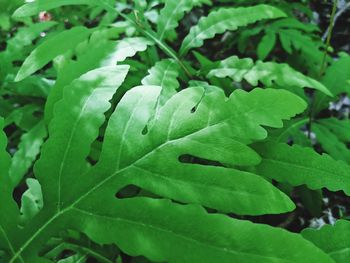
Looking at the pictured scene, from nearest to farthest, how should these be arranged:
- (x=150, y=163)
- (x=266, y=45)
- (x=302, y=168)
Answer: (x=150, y=163)
(x=302, y=168)
(x=266, y=45)

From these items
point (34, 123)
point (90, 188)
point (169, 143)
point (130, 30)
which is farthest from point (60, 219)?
point (34, 123)

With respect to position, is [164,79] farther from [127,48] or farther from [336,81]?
[336,81]

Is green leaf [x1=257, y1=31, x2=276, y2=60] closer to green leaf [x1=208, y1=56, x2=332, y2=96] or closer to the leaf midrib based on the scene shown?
green leaf [x1=208, y1=56, x2=332, y2=96]

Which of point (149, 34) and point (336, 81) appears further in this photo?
point (336, 81)

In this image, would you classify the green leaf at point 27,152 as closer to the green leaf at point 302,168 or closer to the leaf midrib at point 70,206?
the leaf midrib at point 70,206

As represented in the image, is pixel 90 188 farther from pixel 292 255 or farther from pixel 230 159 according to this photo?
pixel 292 255

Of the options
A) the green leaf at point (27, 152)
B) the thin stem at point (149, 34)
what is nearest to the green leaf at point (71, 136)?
the thin stem at point (149, 34)

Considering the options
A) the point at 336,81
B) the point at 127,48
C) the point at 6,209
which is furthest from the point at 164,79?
the point at 336,81
